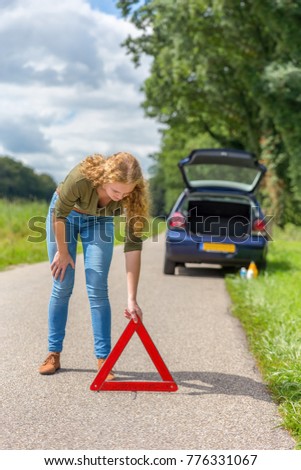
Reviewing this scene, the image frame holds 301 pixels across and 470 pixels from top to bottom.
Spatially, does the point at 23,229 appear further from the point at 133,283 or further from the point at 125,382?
the point at 125,382

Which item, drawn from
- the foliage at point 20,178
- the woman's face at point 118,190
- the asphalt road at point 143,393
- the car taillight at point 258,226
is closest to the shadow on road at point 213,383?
the asphalt road at point 143,393

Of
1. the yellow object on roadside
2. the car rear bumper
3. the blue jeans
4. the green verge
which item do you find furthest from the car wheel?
the blue jeans

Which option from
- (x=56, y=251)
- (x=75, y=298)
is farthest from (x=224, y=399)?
(x=75, y=298)

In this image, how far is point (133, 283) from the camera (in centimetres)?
460

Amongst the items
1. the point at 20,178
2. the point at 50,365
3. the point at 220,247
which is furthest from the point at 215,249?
the point at 20,178

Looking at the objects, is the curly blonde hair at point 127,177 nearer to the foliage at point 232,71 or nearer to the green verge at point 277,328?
the green verge at point 277,328

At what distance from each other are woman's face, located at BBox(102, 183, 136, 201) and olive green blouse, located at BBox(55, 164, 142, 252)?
0.52 feet

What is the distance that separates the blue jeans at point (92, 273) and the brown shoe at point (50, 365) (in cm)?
5

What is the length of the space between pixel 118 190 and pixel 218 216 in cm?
856

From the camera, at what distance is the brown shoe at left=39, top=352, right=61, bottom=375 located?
4.78 metres

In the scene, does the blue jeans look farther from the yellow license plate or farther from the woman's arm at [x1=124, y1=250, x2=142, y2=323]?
the yellow license plate

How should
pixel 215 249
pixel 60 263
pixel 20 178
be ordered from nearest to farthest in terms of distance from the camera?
pixel 60 263, pixel 215 249, pixel 20 178
